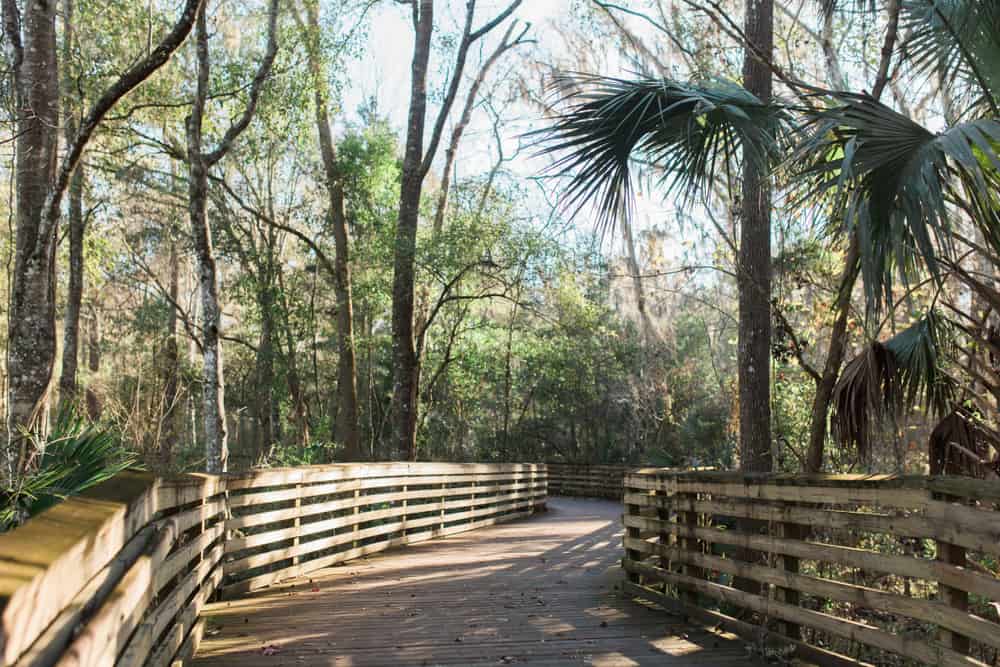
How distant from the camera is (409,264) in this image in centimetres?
1570

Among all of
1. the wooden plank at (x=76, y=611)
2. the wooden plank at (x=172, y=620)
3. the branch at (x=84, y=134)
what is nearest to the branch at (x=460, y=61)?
the branch at (x=84, y=134)

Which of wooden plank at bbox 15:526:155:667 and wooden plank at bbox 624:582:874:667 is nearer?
wooden plank at bbox 15:526:155:667

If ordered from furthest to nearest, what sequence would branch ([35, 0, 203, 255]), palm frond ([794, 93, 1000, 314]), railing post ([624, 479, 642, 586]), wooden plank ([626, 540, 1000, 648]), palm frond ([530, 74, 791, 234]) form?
railing post ([624, 479, 642, 586]) → branch ([35, 0, 203, 255]) → palm frond ([530, 74, 791, 234]) → palm frond ([794, 93, 1000, 314]) → wooden plank ([626, 540, 1000, 648])

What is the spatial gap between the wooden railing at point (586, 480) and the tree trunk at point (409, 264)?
9836mm

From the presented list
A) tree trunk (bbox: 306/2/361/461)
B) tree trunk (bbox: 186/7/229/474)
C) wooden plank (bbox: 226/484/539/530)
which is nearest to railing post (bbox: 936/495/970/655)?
wooden plank (bbox: 226/484/539/530)

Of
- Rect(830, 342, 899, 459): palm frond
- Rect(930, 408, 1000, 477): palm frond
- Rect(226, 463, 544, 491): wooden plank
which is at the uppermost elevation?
Rect(830, 342, 899, 459): palm frond

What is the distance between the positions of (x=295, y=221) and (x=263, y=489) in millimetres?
16935

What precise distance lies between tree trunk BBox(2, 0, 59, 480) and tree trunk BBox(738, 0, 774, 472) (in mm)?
5557

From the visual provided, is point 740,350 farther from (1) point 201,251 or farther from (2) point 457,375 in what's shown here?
(2) point 457,375

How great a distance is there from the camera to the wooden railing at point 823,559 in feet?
11.6

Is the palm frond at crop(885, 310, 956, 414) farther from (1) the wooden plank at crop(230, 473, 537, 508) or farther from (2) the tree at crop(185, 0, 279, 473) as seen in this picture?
(2) the tree at crop(185, 0, 279, 473)

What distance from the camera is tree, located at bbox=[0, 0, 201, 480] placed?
6.27 m

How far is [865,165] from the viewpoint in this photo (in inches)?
173

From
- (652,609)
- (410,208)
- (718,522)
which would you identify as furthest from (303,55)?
(652,609)
